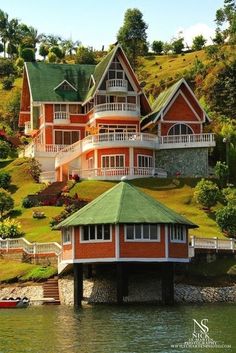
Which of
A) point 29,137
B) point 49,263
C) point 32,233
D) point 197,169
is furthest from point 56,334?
point 29,137

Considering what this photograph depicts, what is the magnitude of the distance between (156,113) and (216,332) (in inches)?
1784

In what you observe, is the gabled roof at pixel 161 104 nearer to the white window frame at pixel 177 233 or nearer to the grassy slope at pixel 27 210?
the grassy slope at pixel 27 210

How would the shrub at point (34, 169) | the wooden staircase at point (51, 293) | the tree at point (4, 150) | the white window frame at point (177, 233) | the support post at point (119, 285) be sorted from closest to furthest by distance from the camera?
the support post at point (119, 285), the wooden staircase at point (51, 293), the white window frame at point (177, 233), the shrub at point (34, 169), the tree at point (4, 150)

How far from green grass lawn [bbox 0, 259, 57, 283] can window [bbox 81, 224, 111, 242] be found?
433cm

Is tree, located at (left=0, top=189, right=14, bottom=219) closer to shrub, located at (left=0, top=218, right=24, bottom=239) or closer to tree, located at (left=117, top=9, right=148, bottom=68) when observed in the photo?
shrub, located at (left=0, top=218, right=24, bottom=239)

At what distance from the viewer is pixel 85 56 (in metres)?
144

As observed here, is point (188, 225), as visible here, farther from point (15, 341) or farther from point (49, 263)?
point (15, 341)

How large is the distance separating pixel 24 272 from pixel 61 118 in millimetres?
32311

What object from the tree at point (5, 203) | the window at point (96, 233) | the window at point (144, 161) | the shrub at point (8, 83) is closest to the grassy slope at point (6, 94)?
the shrub at point (8, 83)

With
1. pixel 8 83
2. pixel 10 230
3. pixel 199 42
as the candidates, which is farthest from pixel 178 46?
pixel 10 230

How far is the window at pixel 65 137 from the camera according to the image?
81.4 m

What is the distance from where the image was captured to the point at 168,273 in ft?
155

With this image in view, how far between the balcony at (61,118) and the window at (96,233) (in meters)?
34.6

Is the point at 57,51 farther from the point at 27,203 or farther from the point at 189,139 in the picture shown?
the point at 27,203
